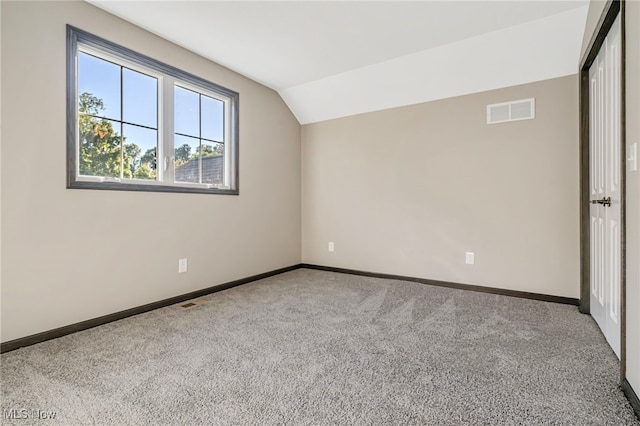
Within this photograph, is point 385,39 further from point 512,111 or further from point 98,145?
point 98,145

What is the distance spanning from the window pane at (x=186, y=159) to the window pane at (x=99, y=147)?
51 centimetres

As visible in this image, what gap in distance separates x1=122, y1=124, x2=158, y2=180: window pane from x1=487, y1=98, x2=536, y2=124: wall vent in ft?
10.3

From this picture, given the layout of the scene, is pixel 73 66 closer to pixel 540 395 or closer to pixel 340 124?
pixel 340 124

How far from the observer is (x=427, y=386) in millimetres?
1520

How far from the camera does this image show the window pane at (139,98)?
2.56 metres

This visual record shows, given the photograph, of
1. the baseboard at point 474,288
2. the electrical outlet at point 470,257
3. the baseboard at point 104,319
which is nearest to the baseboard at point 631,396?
the baseboard at point 474,288

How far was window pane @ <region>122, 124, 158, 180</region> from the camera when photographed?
2582 mm

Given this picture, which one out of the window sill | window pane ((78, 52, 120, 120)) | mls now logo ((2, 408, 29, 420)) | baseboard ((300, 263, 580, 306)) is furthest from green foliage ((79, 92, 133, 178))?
baseboard ((300, 263, 580, 306))

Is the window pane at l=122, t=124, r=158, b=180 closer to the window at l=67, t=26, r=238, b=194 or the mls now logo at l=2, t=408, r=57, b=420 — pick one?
the window at l=67, t=26, r=238, b=194

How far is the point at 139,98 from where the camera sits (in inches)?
105

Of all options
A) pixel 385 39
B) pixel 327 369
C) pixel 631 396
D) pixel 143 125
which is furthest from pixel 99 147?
pixel 631 396

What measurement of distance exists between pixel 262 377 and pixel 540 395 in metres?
1.30

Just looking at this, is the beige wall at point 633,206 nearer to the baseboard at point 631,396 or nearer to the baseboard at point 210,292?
the baseboard at point 631,396

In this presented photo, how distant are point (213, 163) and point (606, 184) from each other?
3.26 metres
